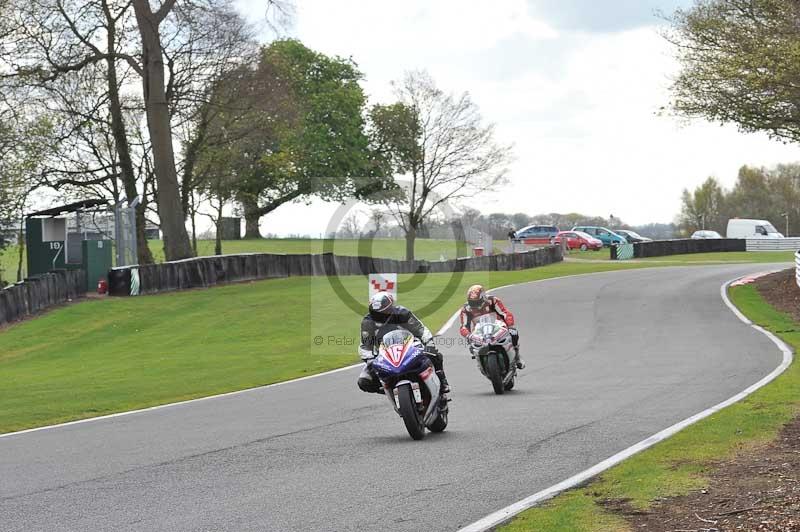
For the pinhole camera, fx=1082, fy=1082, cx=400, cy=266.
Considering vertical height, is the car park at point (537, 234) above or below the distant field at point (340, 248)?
above

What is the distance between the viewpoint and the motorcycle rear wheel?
49.9 feet

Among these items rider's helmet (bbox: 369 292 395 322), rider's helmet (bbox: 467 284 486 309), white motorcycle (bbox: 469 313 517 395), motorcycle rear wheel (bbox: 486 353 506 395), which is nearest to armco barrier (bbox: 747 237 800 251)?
rider's helmet (bbox: 467 284 486 309)

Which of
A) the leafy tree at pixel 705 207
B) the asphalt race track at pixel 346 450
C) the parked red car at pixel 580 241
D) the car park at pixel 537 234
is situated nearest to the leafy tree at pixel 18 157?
the asphalt race track at pixel 346 450

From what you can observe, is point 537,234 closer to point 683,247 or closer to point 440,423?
point 683,247

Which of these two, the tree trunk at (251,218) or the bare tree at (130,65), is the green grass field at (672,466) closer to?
the bare tree at (130,65)

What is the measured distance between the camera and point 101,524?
750 centimetres

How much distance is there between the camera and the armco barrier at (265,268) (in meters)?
35.1

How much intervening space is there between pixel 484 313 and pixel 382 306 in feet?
14.2

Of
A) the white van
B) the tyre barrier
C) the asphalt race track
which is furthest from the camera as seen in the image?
the white van

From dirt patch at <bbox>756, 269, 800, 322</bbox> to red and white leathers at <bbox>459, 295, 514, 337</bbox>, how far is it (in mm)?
14711

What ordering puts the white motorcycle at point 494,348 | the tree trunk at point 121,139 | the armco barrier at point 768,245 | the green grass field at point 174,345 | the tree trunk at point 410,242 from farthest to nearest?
the armco barrier at point 768,245
the tree trunk at point 410,242
the tree trunk at point 121,139
the green grass field at point 174,345
the white motorcycle at point 494,348

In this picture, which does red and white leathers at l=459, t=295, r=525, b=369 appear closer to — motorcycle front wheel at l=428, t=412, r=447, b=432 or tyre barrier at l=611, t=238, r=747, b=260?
motorcycle front wheel at l=428, t=412, r=447, b=432

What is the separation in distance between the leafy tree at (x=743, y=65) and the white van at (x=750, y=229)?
44195mm

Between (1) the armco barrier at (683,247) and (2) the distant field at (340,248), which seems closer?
(2) the distant field at (340,248)
